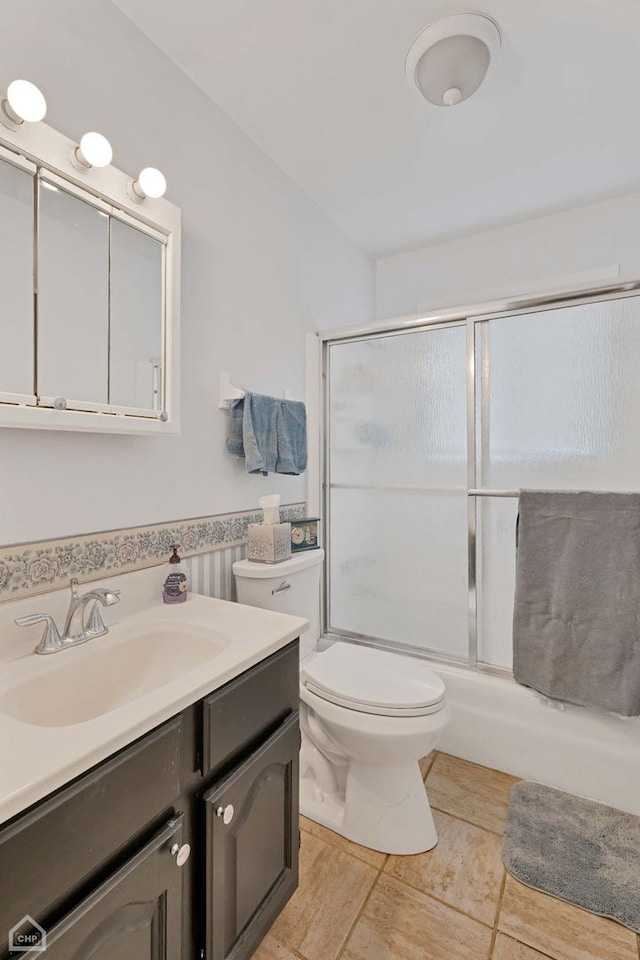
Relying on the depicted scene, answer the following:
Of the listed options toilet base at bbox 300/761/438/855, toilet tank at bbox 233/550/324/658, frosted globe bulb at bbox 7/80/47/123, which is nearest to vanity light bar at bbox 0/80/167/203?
frosted globe bulb at bbox 7/80/47/123

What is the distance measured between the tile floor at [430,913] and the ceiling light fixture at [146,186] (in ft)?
6.44

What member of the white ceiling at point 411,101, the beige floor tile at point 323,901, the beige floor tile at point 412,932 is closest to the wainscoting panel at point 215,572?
the beige floor tile at point 323,901

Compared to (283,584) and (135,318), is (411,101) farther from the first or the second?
(283,584)

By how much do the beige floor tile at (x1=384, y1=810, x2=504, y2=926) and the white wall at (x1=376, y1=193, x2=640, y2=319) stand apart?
215 centimetres

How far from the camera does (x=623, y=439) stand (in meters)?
1.63

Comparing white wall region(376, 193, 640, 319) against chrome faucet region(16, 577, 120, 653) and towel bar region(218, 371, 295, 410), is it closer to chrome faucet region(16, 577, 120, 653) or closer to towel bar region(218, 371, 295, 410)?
towel bar region(218, 371, 295, 410)

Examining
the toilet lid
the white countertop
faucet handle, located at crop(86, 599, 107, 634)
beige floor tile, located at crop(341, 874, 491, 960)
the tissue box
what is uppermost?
Answer: the tissue box

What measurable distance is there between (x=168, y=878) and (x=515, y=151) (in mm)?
2509

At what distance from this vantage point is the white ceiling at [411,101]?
1.28 meters

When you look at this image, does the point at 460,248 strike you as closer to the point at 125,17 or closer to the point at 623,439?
the point at 623,439

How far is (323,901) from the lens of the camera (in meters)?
1.25

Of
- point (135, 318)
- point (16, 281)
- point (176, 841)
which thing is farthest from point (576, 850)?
point (16, 281)

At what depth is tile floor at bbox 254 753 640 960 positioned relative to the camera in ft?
3.71

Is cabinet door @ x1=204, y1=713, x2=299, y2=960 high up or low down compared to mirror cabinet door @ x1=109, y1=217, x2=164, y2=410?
down
